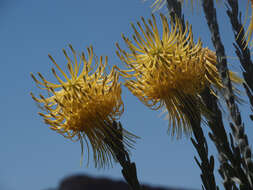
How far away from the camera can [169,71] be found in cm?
111

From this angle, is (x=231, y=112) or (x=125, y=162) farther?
(x=125, y=162)

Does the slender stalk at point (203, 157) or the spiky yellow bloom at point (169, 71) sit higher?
the spiky yellow bloom at point (169, 71)

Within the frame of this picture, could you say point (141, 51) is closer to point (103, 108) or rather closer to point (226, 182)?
point (103, 108)

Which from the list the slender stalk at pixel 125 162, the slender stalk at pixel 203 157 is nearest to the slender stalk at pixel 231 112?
the slender stalk at pixel 203 157

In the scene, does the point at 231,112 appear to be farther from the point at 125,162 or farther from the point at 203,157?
the point at 125,162

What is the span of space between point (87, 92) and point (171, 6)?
0.59 metres

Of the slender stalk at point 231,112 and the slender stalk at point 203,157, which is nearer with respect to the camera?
the slender stalk at point 231,112

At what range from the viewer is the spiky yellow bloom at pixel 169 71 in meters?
1.11

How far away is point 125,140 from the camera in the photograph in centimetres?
121

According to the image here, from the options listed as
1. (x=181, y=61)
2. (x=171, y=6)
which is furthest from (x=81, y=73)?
(x=171, y=6)

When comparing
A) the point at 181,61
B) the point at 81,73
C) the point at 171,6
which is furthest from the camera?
the point at 171,6

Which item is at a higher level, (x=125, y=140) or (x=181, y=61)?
(x=181, y=61)

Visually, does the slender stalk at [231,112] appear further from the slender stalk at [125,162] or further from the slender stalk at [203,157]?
the slender stalk at [125,162]

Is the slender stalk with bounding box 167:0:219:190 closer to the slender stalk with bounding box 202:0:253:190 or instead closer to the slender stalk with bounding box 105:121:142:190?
the slender stalk with bounding box 202:0:253:190
